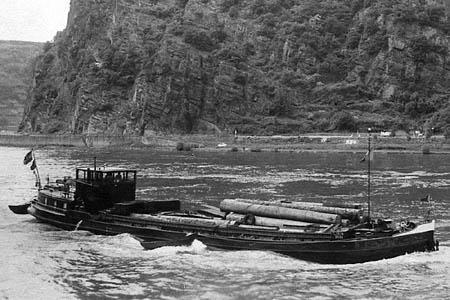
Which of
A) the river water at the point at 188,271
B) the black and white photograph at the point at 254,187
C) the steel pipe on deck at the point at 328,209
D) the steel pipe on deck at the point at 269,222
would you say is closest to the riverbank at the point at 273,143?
the black and white photograph at the point at 254,187

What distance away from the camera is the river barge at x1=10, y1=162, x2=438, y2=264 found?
1305 inches

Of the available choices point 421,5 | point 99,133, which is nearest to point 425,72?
point 421,5

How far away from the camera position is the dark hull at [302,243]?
107 feet

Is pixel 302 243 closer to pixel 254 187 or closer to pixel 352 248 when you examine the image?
pixel 352 248

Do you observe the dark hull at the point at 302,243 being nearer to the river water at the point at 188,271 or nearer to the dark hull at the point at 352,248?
the dark hull at the point at 352,248

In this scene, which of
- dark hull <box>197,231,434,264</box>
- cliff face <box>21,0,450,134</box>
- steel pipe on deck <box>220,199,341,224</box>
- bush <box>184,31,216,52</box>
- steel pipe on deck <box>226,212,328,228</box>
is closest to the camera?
dark hull <box>197,231,434,264</box>

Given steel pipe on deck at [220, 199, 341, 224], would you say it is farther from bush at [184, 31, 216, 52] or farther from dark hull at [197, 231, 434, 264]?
bush at [184, 31, 216, 52]

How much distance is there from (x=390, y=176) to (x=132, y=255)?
52256mm

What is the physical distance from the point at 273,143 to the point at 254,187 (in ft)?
278

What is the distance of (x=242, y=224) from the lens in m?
36.9

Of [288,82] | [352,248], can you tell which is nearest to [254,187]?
[352,248]

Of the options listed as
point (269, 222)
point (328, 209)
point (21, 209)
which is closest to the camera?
point (269, 222)

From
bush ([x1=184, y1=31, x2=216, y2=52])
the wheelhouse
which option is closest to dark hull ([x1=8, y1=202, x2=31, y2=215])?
the wheelhouse

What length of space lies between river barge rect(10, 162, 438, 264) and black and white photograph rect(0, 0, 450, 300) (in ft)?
0.35
